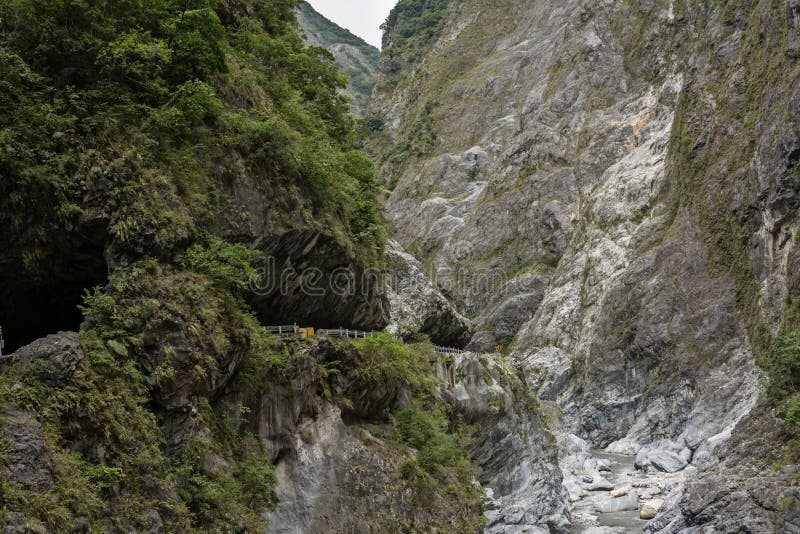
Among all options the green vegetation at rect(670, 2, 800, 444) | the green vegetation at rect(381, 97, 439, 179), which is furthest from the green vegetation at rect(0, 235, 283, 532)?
the green vegetation at rect(381, 97, 439, 179)

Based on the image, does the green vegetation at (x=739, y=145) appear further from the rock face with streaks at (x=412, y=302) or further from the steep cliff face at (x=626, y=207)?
the rock face with streaks at (x=412, y=302)

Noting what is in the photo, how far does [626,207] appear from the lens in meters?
69.2

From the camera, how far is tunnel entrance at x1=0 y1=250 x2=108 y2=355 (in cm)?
1387

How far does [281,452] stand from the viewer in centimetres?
1534

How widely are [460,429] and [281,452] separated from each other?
1302cm

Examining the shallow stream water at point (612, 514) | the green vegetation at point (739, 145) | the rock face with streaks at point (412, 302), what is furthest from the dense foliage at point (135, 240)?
the green vegetation at point (739, 145)

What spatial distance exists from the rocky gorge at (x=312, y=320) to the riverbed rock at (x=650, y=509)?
303mm

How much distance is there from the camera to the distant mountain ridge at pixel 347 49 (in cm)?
17525

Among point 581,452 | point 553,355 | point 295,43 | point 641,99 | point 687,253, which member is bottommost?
point 581,452

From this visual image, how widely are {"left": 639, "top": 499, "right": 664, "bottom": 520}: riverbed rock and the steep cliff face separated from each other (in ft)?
18.8

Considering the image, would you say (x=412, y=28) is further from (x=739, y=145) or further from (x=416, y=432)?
(x=416, y=432)

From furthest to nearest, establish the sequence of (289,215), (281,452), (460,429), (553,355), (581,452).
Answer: (553,355) < (581,452) < (460,429) < (289,215) < (281,452)

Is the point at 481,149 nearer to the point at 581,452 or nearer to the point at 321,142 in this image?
the point at 581,452

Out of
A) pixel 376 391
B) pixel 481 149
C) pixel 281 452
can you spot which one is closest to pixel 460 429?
pixel 376 391
